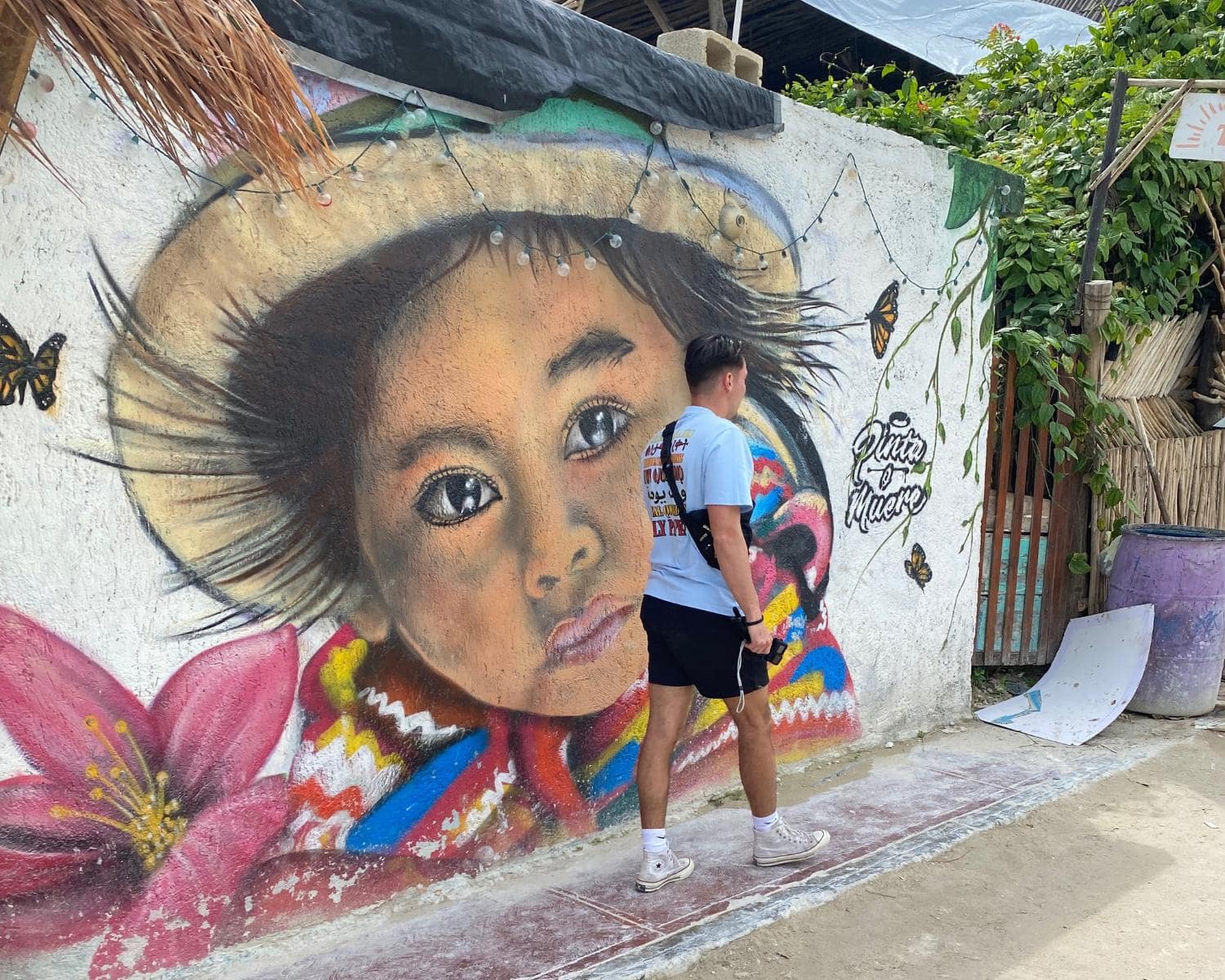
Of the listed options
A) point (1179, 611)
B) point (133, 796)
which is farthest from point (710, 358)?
point (1179, 611)

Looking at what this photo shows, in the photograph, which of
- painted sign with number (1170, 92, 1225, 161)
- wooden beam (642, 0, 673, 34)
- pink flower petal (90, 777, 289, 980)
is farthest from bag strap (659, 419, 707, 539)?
wooden beam (642, 0, 673, 34)

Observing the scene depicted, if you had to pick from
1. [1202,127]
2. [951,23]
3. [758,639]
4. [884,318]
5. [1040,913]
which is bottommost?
[1040,913]

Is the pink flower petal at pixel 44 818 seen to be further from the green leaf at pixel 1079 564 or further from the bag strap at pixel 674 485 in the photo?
the green leaf at pixel 1079 564

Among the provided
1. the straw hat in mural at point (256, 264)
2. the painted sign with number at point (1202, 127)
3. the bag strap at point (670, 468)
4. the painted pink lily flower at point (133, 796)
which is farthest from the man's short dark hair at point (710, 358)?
the painted sign with number at point (1202, 127)

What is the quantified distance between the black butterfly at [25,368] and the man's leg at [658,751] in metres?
1.87

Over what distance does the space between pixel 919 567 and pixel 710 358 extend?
7.01 ft

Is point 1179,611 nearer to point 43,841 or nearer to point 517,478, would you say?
point 517,478

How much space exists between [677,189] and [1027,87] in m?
6.07

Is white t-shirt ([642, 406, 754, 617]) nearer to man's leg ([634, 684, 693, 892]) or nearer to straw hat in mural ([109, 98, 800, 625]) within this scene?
man's leg ([634, 684, 693, 892])

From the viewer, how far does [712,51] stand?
399 cm

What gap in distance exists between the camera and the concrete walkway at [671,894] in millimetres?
2832

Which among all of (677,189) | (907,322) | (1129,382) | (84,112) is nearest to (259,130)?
(84,112)

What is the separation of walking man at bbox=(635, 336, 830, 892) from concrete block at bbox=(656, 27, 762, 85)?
50.9 inches

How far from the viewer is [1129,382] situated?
245 inches
